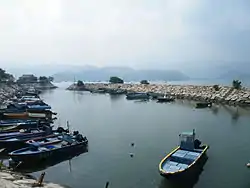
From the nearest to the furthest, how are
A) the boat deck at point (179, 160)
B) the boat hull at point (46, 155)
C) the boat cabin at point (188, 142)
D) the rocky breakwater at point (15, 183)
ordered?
the rocky breakwater at point (15, 183) < the boat deck at point (179, 160) < the boat hull at point (46, 155) < the boat cabin at point (188, 142)

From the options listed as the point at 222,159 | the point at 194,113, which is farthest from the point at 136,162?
the point at 194,113

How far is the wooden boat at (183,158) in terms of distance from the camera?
16.6 meters

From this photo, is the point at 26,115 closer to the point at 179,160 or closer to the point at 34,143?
the point at 34,143

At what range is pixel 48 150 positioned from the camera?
21.0m

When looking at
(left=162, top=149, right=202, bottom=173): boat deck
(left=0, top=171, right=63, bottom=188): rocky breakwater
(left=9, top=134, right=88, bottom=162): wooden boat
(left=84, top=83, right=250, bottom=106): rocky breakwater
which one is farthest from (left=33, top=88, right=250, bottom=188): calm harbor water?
(left=84, top=83, right=250, bottom=106): rocky breakwater

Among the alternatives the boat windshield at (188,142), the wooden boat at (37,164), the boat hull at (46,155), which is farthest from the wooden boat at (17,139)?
the boat windshield at (188,142)

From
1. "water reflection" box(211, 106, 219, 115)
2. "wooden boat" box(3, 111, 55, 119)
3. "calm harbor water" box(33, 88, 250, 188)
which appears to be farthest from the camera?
"water reflection" box(211, 106, 219, 115)

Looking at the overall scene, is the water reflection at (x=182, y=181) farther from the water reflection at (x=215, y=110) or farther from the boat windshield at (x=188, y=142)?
the water reflection at (x=215, y=110)

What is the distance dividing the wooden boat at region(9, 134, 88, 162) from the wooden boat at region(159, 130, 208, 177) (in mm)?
7511

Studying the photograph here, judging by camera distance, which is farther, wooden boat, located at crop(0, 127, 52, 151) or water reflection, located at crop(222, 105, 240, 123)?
water reflection, located at crop(222, 105, 240, 123)

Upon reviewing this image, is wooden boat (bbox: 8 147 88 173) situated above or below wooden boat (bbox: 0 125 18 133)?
below

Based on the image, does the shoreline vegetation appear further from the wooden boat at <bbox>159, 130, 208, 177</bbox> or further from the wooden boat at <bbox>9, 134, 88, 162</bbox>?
the wooden boat at <bbox>9, 134, 88, 162</bbox>

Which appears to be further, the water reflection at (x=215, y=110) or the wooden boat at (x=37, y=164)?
the water reflection at (x=215, y=110)

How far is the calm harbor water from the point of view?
17.8 metres
